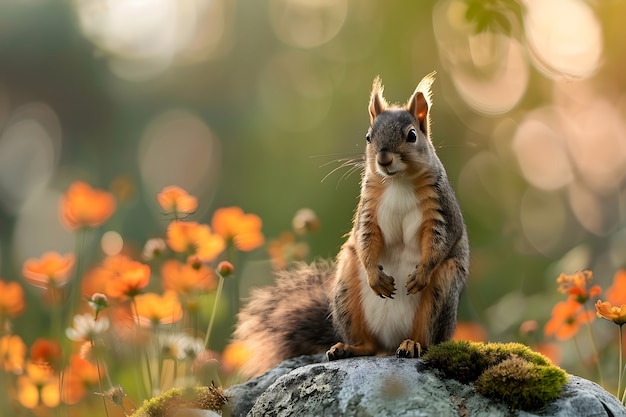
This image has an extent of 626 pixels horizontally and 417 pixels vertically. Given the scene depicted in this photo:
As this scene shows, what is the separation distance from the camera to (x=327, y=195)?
772 centimetres

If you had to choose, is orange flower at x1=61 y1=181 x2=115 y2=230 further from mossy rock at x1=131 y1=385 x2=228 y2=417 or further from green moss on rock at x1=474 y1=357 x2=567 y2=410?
green moss on rock at x1=474 y1=357 x2=567 y2=410

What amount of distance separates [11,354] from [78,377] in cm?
43

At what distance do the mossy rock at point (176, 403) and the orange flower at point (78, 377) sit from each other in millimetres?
453

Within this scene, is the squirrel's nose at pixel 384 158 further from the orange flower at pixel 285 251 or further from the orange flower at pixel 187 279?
the orange flower at pixel 285 251

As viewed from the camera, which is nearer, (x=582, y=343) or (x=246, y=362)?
(x=246, y=362)

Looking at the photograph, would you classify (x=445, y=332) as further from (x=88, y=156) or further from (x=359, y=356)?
(x=88, y=156)

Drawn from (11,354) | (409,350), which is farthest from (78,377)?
(409,350)

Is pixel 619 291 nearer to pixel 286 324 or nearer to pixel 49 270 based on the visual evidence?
pixel 286 324

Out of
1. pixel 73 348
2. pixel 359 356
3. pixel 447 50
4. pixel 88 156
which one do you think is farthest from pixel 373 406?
pixel 88 156

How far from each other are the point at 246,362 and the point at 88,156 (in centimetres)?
506

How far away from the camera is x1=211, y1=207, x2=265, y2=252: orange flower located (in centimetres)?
459

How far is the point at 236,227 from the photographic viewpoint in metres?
4.60

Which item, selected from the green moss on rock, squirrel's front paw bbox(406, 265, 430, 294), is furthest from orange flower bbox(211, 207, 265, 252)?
the green moss on rock

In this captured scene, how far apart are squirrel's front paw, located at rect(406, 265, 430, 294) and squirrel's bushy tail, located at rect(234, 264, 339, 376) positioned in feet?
3.15
